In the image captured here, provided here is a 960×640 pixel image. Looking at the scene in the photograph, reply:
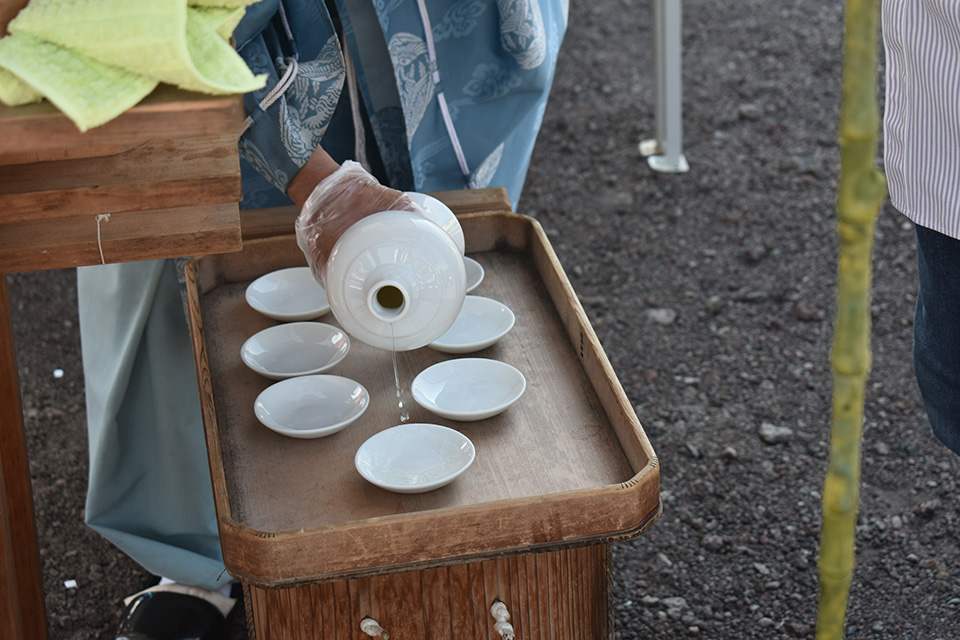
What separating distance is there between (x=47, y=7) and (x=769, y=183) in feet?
7.24

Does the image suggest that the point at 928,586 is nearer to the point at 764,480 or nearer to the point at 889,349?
the point at 764,480

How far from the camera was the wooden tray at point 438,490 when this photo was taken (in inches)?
34.8

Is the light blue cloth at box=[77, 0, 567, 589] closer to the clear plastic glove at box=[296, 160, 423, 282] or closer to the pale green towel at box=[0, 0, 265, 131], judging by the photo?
the clear plastic glove at box=[296, 160, 423, 282]

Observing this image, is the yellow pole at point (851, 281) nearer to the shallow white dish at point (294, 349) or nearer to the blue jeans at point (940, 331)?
the blue jeans at point (940, 331)

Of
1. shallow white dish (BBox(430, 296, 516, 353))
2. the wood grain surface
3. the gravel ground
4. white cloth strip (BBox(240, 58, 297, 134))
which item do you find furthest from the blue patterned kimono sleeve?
the gravel ground

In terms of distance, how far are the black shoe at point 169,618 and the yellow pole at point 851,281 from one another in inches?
45.1

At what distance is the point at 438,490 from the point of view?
98cm

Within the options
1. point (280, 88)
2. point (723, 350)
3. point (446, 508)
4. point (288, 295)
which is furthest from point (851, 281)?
point (723, 350)

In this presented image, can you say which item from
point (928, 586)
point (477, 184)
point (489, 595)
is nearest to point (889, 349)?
point (928, 586)

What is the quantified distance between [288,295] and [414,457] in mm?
386

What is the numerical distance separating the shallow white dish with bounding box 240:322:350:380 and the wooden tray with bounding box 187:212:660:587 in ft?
0.06

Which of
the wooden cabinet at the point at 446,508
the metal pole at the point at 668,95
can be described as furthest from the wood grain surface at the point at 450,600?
the metal pole at the point at 668,95

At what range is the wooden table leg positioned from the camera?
3.35ft

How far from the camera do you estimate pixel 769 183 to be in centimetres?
265
